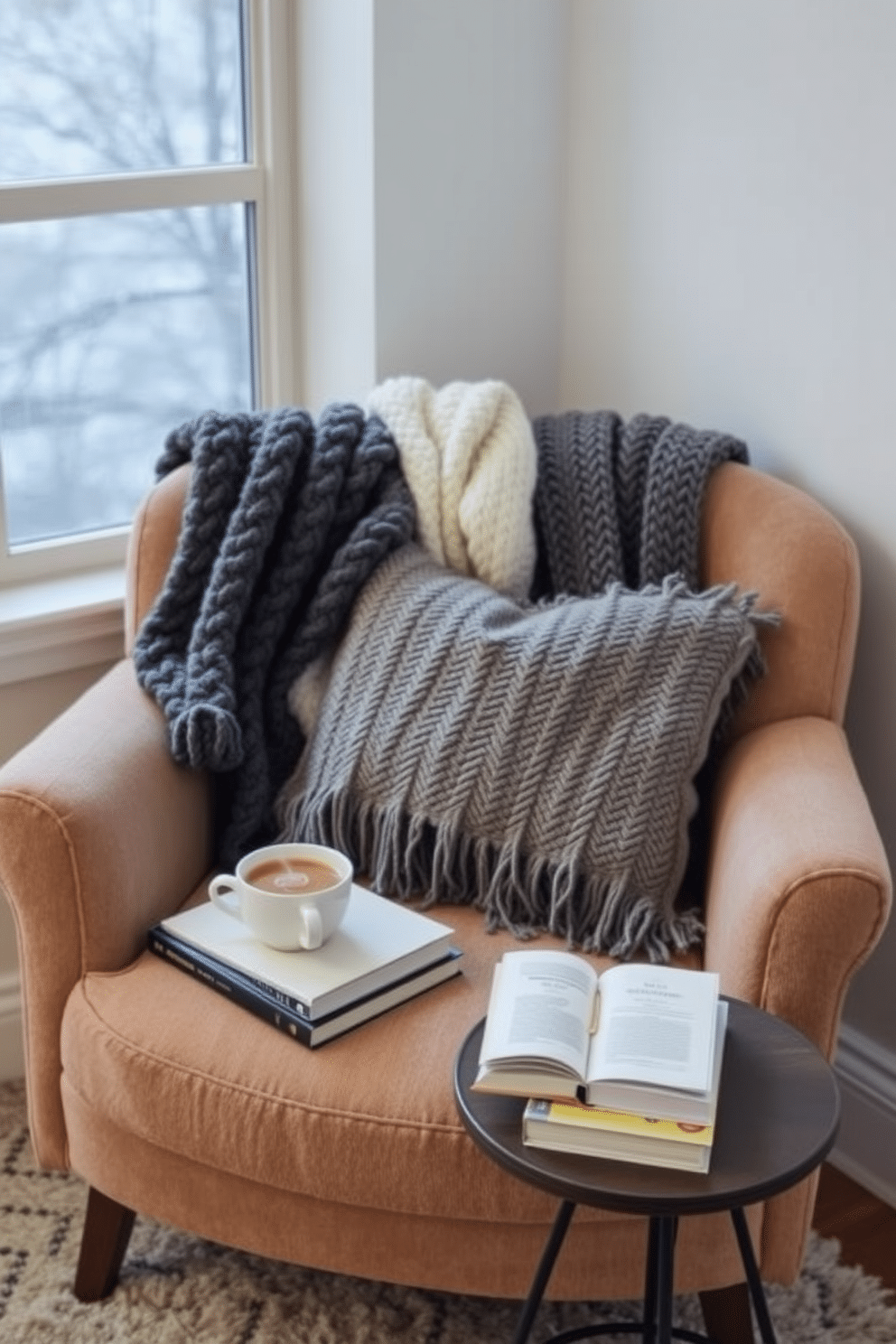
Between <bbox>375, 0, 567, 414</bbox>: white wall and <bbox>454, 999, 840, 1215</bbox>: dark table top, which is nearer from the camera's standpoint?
<bbox>454, 999, 840, 1215</bbox>: dark table top

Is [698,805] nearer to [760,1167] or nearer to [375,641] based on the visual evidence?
[375,641]

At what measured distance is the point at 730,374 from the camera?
2154mm

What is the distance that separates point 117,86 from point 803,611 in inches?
43.6

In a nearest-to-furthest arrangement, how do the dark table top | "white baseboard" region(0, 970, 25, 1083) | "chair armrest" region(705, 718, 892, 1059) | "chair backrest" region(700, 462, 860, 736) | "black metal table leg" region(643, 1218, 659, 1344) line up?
the dark table top < "black metal table leg" region(643, 1218, 659, 1344) < "chair armrest" region(705, 718, 892, 1059) < "chair backrest" region(700, 462, 860, 736) < "white baseboard" region(0, 970, 25, 1083)

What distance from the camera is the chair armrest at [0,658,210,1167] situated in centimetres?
165

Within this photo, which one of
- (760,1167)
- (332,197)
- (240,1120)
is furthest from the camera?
(332,197)

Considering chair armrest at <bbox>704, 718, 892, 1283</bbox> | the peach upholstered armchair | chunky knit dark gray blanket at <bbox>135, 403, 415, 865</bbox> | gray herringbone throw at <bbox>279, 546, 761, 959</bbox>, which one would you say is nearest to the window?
chunky knit dark gray blanket at <bbox>135, 403, 415, 865</bbox>

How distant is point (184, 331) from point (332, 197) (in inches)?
11.0

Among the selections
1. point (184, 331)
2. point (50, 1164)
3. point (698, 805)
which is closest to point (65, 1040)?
point (50, 1164)

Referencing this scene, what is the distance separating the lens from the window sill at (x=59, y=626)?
2135mm

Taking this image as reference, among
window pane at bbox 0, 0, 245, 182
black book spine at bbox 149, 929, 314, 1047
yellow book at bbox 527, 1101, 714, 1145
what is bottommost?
black book spine at bbox 149, 929, 314, 1047

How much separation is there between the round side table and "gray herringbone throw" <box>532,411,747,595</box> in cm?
67

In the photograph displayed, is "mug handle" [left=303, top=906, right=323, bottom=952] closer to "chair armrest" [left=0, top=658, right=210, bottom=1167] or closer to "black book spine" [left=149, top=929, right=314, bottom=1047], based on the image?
"black book spine" [left=149, top=929, right=314, bottom=1047]

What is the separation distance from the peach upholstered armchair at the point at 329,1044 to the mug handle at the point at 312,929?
88mm
